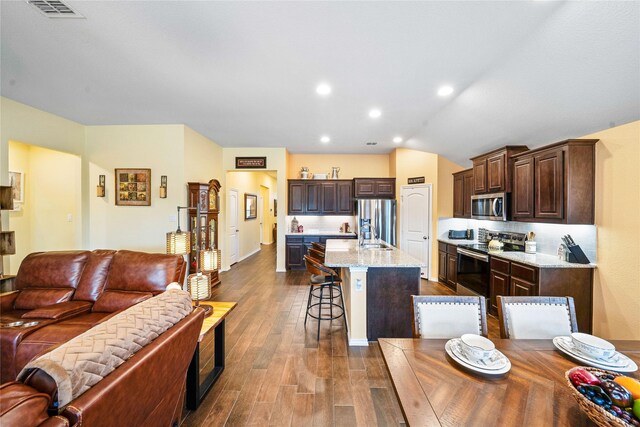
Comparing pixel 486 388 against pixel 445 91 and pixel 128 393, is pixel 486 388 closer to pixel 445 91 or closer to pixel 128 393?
pixel 128 393

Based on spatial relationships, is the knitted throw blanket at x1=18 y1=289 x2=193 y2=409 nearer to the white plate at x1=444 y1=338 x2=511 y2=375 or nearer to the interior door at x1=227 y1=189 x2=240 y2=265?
Answer: the white plate at x1=444 y1=338 x2=511 y2=375

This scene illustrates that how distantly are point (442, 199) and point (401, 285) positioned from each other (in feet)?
10.2

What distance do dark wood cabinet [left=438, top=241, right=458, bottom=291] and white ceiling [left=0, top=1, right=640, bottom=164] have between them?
198cm

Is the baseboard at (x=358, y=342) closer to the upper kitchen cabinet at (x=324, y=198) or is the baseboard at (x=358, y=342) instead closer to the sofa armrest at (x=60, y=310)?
the sofa armrest at (x=60, y=310)

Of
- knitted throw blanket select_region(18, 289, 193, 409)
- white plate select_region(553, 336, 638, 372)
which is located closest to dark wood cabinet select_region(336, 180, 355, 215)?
white plate select_region(553, 336, 638, 372)

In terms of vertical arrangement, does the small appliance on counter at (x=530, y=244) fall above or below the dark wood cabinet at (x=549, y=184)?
below

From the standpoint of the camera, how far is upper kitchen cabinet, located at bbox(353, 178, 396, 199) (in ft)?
20.5

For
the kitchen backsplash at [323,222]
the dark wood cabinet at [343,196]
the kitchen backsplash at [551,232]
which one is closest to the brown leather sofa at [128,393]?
the kitchen backsplash at [551,232]

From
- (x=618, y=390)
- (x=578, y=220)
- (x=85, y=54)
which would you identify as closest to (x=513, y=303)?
(x=618, y=390)

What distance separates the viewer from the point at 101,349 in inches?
35.1

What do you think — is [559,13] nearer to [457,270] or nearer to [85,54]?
[457,270]

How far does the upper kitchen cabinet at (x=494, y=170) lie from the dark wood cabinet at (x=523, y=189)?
0.39 ft

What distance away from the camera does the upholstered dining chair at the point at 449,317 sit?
1616 mm

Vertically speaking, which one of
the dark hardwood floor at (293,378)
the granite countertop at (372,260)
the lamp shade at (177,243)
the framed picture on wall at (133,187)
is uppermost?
the framed picture on wall at (133,187)
